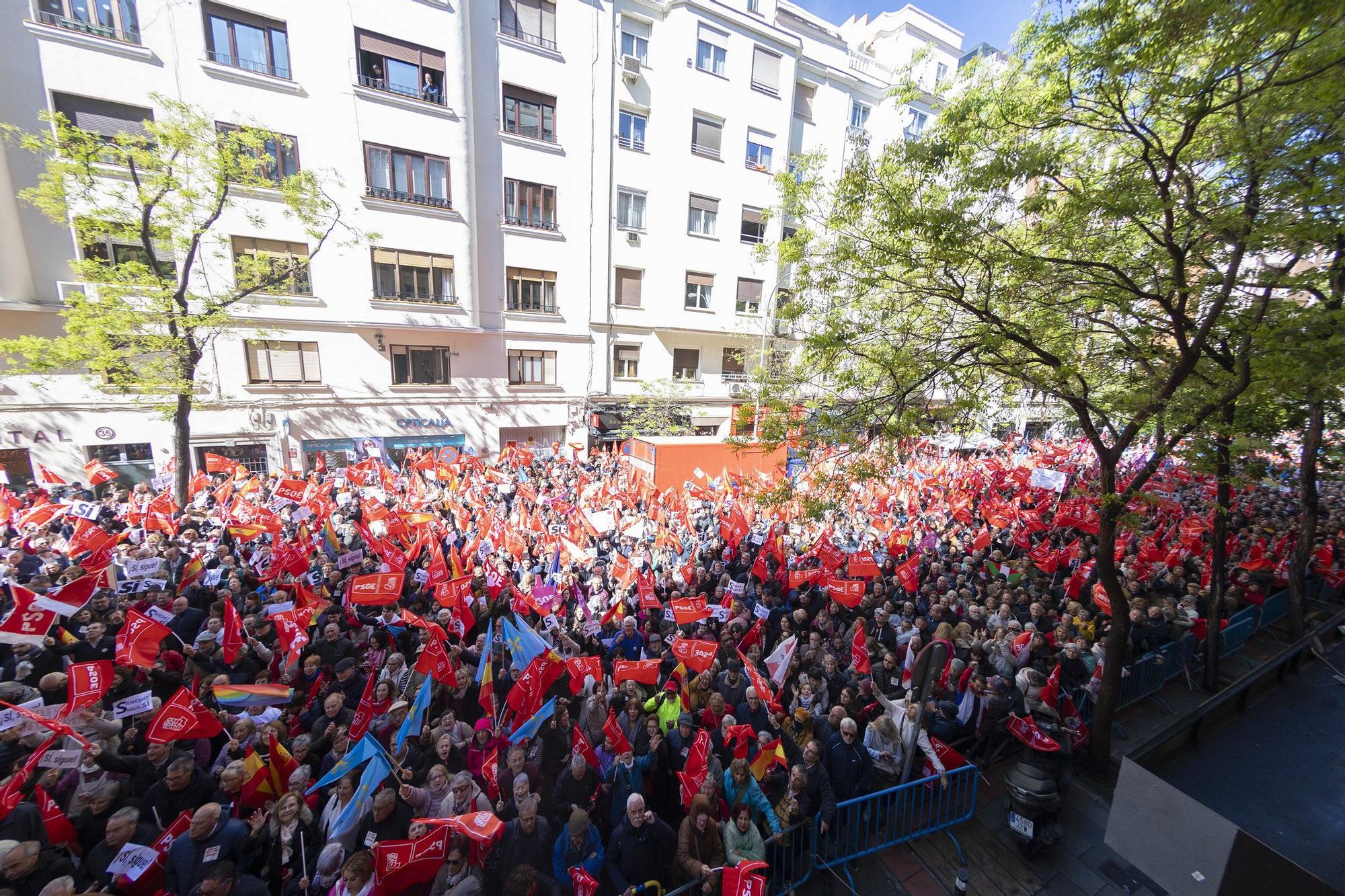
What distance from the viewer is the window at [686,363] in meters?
27.2

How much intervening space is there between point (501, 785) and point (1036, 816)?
5.89 metres

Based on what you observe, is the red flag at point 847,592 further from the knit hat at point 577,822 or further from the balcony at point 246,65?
the balcony at point 246,65

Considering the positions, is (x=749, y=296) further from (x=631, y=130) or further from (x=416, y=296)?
(x=416, y=296)

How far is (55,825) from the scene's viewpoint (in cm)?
446

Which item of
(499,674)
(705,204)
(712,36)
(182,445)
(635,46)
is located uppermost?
(712,36)

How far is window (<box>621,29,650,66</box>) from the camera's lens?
23938 mm

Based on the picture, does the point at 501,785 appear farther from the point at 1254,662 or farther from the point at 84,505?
the point at 1254,662

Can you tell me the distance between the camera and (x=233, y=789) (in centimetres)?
505

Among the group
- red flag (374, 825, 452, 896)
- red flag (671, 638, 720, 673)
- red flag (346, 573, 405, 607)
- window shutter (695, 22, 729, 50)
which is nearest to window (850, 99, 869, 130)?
window shutter (695, 22, 729, 50)

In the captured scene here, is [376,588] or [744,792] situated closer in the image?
[744,792]

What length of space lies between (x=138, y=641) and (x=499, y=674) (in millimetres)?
4276

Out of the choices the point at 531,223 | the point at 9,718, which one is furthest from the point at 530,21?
the point at 9,718

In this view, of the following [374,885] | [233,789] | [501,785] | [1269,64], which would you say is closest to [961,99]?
[1269,64]

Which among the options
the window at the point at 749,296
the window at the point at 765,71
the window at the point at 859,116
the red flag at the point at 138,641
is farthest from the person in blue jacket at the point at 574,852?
the window at the point at 859,116
